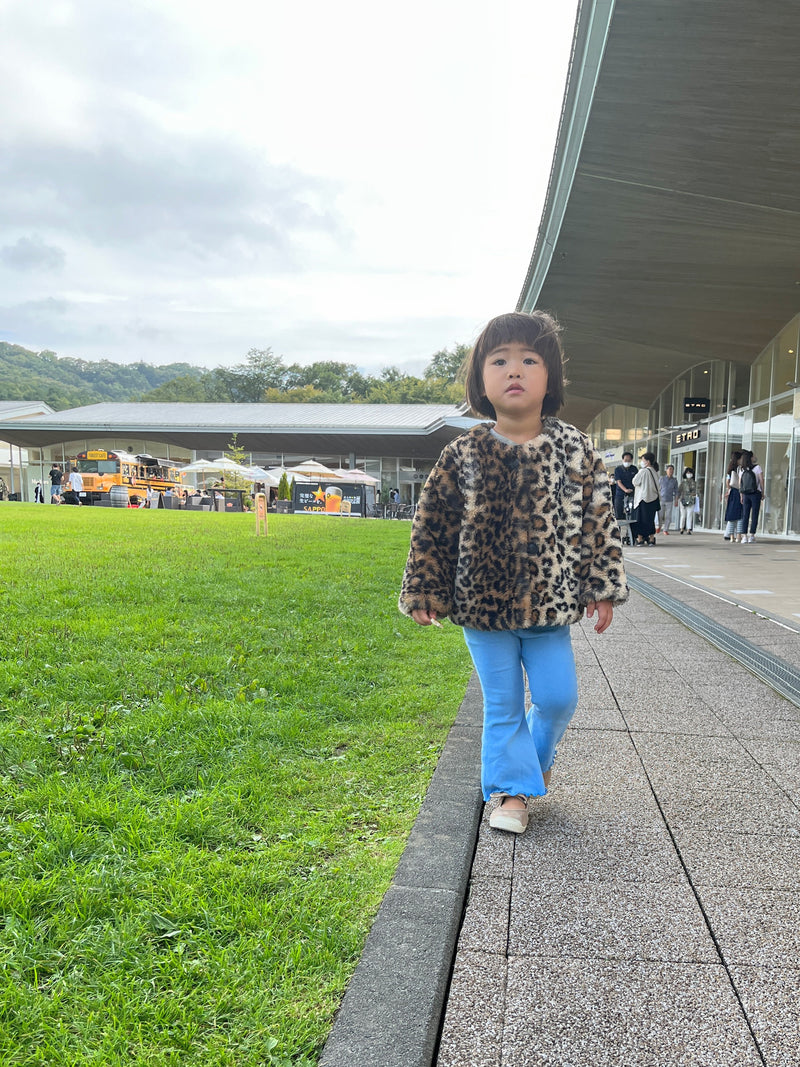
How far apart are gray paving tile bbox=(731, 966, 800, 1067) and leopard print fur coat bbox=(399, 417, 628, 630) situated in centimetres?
A: 108

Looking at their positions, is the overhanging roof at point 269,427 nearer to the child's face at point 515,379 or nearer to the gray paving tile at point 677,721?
the gray paving tile at point 677,721

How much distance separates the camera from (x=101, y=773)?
2.86 meters

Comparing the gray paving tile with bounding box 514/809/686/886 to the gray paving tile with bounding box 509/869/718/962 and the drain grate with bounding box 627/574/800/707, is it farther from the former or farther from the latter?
the drain grate with bounding box 627/574/800/707

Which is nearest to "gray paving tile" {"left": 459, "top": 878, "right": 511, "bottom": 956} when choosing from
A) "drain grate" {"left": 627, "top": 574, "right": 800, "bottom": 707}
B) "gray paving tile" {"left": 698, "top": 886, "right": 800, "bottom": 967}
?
"gray paving tile" {"left": 698, "top": 886, "right": 800, "bottom": 967}

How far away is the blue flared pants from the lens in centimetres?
260

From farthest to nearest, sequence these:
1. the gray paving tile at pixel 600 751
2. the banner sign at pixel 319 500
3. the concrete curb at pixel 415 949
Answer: the banner sign at pixel 319 500 < the gray paving tile at pixel 600 751 < the concrete curb at pixel 415 949

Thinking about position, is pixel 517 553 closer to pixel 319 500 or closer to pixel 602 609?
pixel 602 609

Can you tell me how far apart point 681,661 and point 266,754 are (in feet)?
10.7

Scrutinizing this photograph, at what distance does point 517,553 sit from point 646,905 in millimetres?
1088

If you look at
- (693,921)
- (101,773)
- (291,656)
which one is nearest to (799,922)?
(693,921)

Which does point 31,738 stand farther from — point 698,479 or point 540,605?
point 698,479

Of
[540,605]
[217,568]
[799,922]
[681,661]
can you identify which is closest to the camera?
[799,922]

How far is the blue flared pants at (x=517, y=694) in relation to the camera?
102 inches

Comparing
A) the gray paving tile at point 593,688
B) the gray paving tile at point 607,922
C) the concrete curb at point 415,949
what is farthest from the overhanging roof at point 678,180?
the gray paving tile at point 607,922
